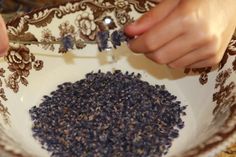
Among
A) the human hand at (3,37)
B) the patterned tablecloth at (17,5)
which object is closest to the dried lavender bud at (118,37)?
the human hand at (3,37)

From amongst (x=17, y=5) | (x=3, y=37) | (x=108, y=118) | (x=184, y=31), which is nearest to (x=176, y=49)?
(x=184, y=31)

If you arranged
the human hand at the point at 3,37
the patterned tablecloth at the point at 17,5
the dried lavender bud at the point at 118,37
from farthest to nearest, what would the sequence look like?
the patterned tablecloth at the point at 17,5, the dried lavender bud at the point at 118,37, the human hand at the point at 3,37

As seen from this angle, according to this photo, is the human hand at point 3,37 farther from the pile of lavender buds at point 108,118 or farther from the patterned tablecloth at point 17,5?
the patterned tablecloth at point 17,5

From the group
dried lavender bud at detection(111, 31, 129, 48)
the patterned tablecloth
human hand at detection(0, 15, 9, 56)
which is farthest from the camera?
the patterned tablecloth

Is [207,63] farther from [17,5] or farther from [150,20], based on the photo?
[17,5]

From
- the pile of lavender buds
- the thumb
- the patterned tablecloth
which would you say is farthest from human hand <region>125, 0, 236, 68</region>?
the patterned tablecloth

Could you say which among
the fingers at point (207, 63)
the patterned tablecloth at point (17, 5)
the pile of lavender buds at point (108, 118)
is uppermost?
the patterned tablecloth at point (17, 5)

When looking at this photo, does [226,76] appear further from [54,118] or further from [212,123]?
[54,118]

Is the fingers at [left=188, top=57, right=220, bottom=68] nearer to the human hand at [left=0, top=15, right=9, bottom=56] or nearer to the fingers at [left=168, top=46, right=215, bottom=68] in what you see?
the fingers at [left=168, top=46, right=215, bottom=68]
